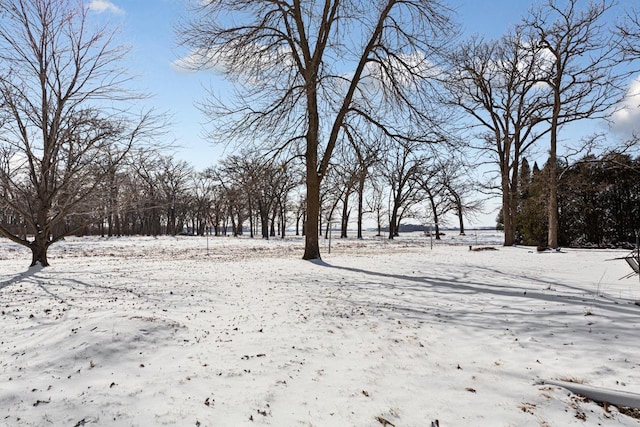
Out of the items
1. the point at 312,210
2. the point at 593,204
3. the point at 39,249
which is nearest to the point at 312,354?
the point at 312,210

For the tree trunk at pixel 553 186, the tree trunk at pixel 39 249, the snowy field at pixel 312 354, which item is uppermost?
the tree trunk at pixel 553 186

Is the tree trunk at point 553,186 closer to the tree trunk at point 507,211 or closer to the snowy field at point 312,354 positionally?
the tree trunk at point 507,211

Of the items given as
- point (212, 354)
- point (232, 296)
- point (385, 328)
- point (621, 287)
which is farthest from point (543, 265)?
point (212, 354)

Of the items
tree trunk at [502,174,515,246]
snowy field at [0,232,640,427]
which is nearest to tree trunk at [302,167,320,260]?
snowy field at [0,232,640,427]

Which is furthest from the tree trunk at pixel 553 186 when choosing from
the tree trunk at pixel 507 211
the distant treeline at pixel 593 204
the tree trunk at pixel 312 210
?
the tree trunk at pixel 312 210

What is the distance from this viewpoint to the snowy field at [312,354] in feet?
8.99

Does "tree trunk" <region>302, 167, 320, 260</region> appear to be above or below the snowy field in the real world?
above

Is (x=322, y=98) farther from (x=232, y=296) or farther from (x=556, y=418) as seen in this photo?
(x=556, y=418)

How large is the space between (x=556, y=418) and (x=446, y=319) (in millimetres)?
2615

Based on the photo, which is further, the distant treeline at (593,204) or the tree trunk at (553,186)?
the distant treeline at (593,204)

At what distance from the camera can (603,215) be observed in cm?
1952

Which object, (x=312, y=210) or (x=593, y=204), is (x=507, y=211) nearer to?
(x=593, y=204)

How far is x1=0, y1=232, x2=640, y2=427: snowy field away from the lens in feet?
8.99

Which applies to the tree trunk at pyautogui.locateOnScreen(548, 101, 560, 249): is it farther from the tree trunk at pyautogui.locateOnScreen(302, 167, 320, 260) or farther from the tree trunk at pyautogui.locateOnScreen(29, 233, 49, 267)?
the tree trunk at pyautogui.locateOnScreen(29, 233, 49, 267)
